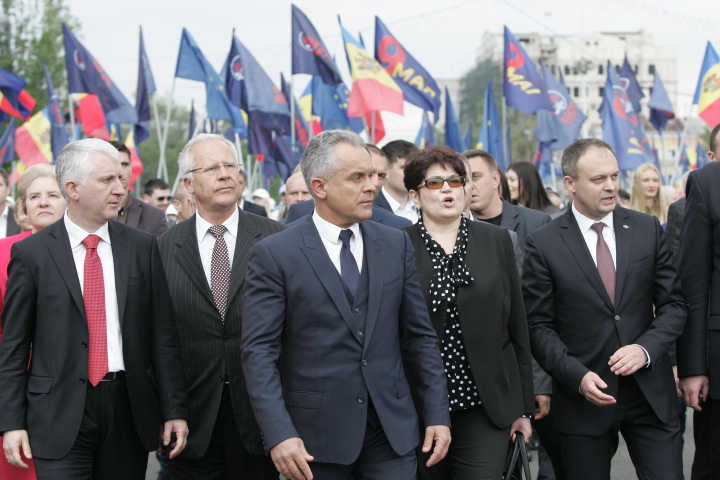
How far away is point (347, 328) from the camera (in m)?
3.13

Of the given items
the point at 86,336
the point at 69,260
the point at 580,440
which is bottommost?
the point at 580,440

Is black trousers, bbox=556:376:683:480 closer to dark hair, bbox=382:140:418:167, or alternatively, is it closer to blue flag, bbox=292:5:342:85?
dark hair, bbox=382:140:418:167

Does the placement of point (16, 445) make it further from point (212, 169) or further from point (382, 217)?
point (382, 217)

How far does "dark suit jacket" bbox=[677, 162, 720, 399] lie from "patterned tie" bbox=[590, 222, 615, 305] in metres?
0.39

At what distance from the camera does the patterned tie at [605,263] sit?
4.02 m

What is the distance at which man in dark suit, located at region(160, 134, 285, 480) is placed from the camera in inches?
154

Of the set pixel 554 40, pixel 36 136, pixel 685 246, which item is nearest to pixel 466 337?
pixel 685 246

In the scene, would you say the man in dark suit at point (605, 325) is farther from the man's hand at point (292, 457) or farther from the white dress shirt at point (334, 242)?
the man's hand at point (292, 457)

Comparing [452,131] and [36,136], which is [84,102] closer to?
[36,136]

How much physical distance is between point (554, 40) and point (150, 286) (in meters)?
111

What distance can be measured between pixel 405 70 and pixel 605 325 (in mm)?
10611

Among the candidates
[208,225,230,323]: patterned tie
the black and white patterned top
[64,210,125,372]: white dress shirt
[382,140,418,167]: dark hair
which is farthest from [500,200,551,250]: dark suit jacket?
[64,210,125,372]: white dress shirt

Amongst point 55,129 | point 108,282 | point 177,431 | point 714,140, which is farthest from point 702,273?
point 55,129

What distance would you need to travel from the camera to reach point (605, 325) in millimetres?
3949
